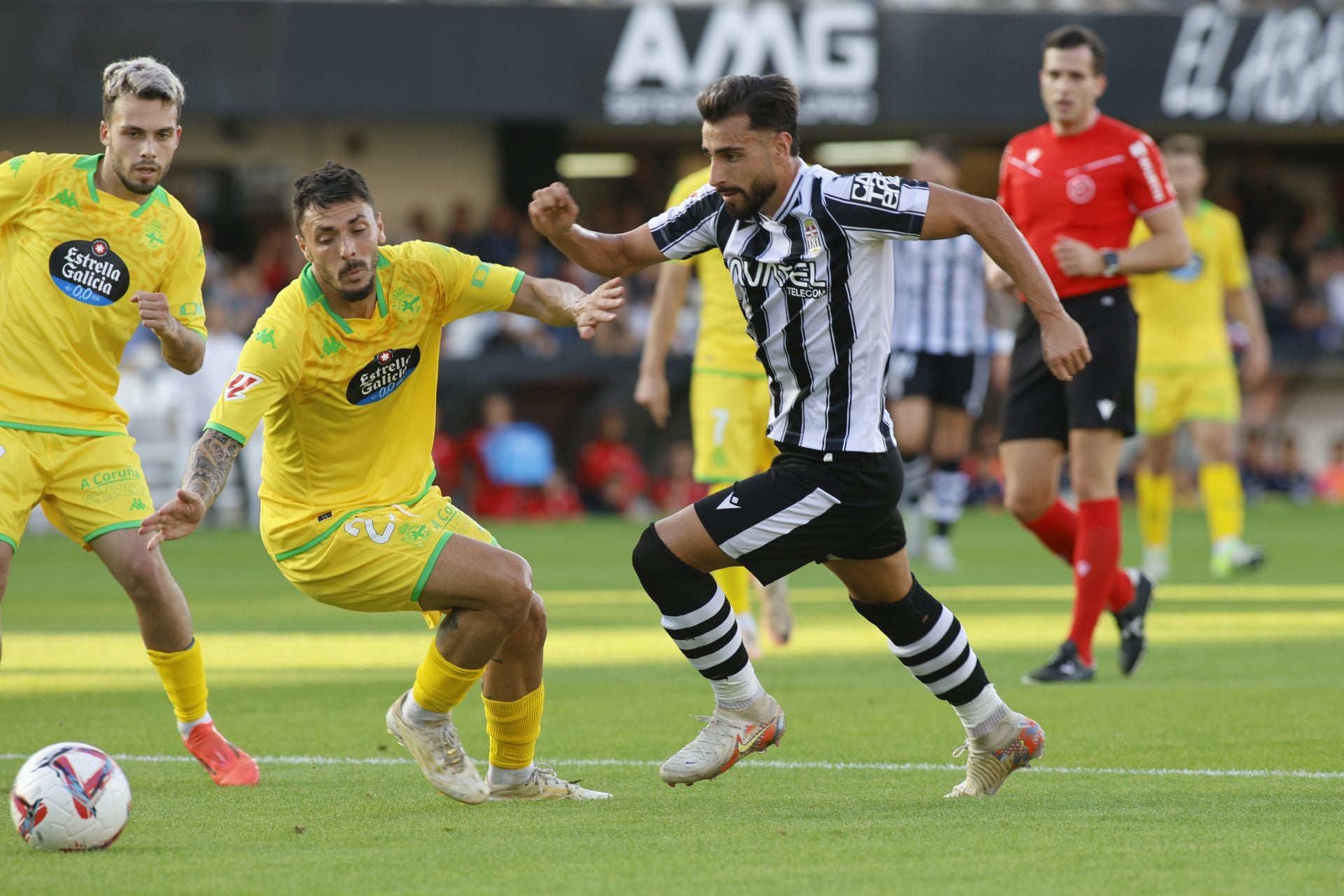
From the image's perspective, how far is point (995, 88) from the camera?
24828 millimetres

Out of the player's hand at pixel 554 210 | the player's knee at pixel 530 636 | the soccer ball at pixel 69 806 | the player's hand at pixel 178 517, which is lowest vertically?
the soccer ball at pixel 69 806

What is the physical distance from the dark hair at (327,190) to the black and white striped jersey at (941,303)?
819cm

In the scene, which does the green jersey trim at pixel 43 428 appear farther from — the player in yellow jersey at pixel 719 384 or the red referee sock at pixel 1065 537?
the red referee sock at pixel 1065 537

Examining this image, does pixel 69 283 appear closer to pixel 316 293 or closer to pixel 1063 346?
pixel 316 293

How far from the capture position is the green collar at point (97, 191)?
21.0 feet

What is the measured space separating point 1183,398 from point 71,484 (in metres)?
9.11

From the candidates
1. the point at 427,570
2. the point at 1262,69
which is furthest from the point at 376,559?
the point at 1262,69

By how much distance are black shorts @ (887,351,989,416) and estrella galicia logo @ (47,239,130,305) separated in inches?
313

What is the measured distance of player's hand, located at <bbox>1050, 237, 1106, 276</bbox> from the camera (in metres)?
7.62

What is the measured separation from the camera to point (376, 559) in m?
5.69

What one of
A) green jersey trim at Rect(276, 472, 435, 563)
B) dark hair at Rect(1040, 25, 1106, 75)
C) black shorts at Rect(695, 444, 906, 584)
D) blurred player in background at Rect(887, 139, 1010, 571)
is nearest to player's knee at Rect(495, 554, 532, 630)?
green jersey trim at Rect(276, 472, 435, 563)

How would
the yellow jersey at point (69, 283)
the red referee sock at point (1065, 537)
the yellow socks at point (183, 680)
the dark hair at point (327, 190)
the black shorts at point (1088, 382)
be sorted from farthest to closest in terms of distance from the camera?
1. the red referee sock at point (1065, 537)
2. the black shorts at point (1088, 382)
3. the yellow socks at point (183, 680)
4. the yellow jersey at point (69, 283)
5. the dark hair at point (327, 190)

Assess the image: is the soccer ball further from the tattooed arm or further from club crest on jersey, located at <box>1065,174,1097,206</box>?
club crest on jersey, located at <box>1065,174,1097,206</box>

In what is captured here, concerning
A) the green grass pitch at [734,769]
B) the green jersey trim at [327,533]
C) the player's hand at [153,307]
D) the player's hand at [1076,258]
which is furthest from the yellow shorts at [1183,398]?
the player's hand at [153,307]
